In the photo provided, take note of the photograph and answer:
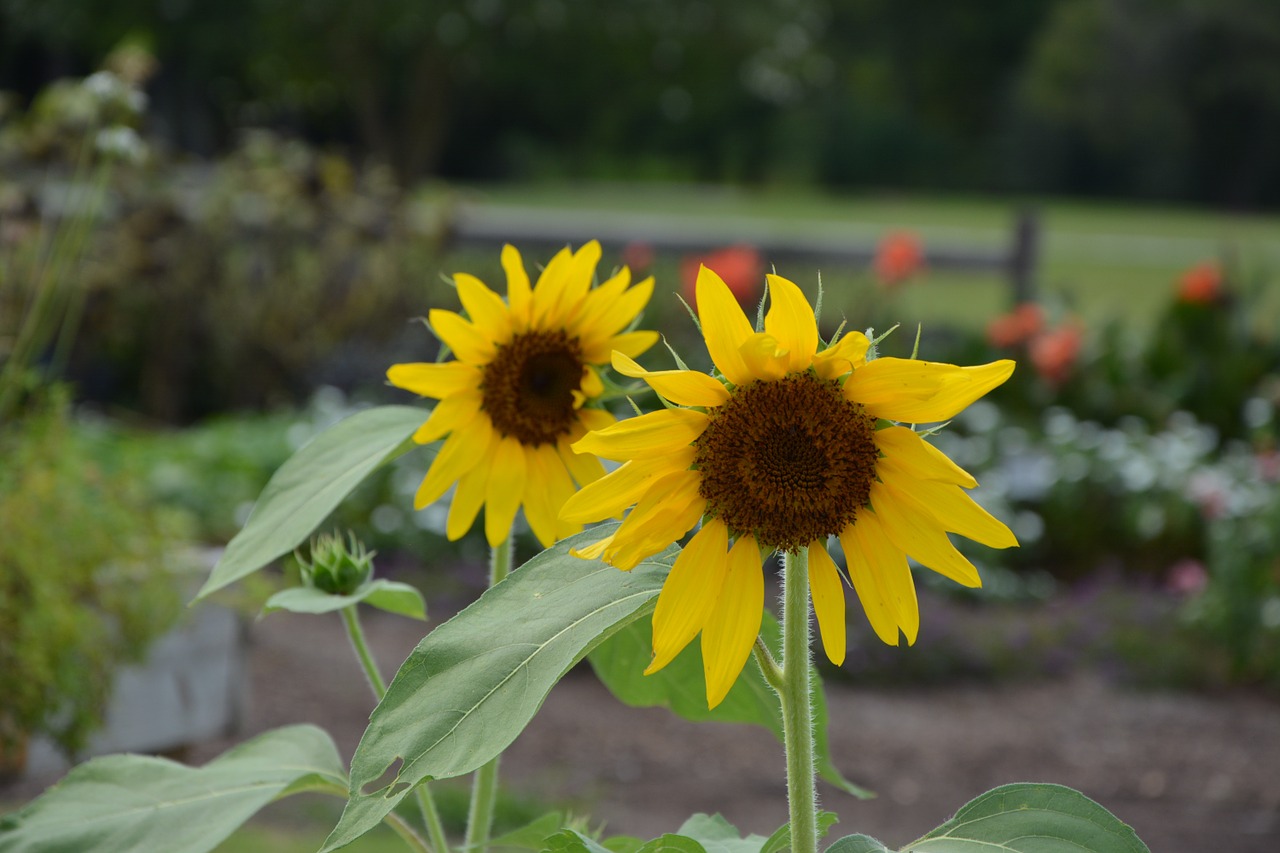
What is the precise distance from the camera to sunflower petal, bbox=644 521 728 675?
907 mm

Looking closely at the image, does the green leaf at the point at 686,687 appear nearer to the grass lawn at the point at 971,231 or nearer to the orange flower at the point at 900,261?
Answer: the orange flower at the point at 900,261

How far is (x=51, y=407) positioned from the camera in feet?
9.16

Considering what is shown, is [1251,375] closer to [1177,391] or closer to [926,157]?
[1177,391]

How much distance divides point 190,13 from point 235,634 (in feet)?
66.5

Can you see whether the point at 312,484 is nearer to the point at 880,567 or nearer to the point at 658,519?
the point at 658,519

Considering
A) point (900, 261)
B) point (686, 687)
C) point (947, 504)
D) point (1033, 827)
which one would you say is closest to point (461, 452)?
point (686, 687)

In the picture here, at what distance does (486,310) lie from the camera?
4.17 ft

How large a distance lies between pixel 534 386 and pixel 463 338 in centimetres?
8

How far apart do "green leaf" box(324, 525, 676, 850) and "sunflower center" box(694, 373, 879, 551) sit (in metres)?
0.09

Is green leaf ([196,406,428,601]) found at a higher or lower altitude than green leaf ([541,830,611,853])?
higher

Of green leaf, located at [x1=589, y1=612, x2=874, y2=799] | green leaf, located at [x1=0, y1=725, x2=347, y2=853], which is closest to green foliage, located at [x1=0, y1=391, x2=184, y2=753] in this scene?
green leaf, located at [x1=0, y1=725, x2=347, y2=853]

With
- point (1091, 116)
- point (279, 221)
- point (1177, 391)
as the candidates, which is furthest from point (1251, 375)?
point (1091, 116)

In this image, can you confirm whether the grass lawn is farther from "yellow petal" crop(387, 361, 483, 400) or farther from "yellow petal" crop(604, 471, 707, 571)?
"yellow petal" crop(604, 471, 707, 571)

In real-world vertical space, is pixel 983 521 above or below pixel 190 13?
below
